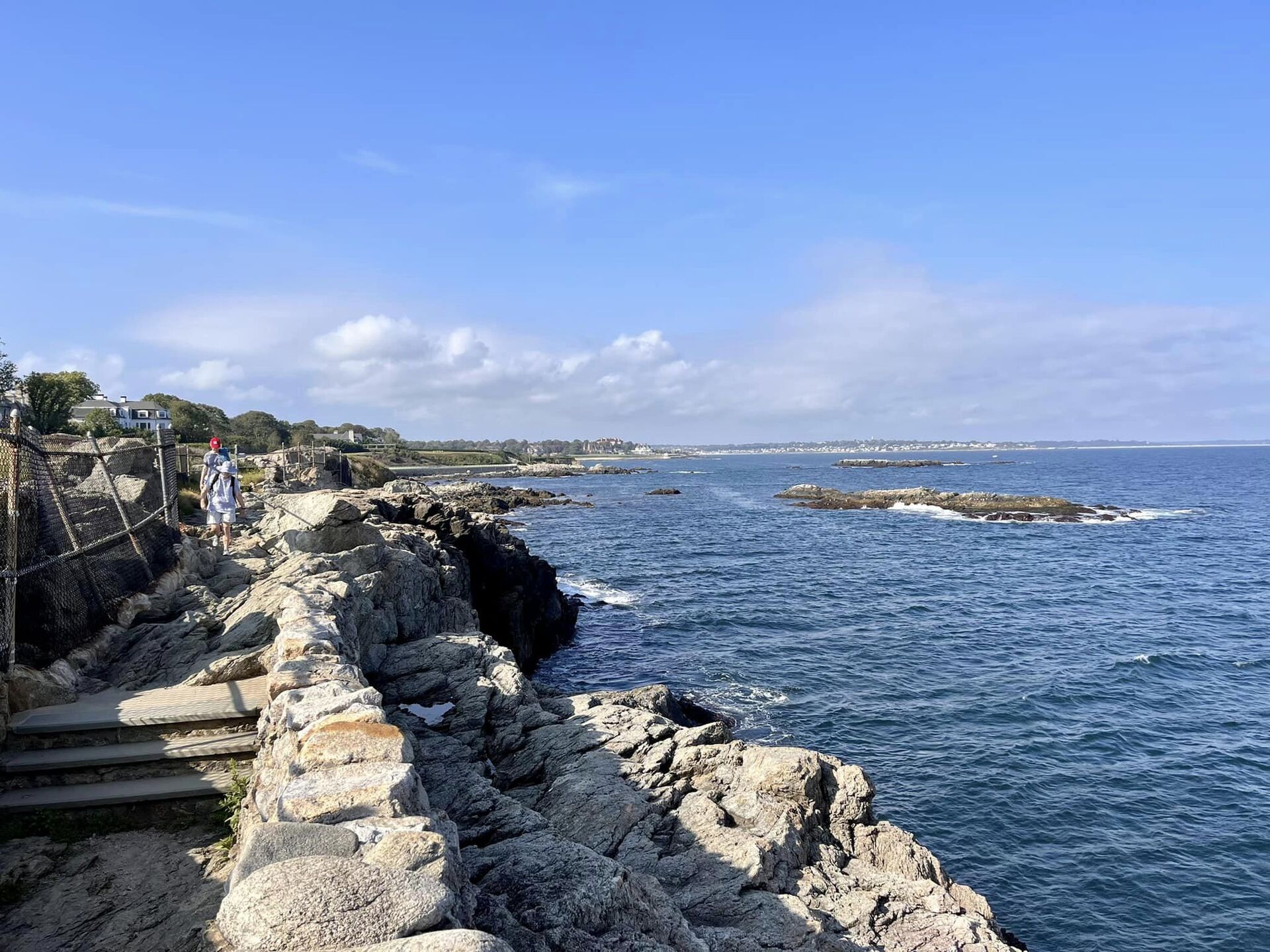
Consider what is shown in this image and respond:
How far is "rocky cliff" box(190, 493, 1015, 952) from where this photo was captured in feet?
13.3

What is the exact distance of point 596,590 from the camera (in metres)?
43.1

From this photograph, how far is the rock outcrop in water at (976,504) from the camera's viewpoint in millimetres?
73750

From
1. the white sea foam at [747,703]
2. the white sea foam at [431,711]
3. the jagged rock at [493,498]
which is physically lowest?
the white sea foam at [747,703]

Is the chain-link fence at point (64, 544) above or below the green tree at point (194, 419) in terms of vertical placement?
below

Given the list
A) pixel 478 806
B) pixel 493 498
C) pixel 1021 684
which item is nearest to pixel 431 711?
pixel 478 806

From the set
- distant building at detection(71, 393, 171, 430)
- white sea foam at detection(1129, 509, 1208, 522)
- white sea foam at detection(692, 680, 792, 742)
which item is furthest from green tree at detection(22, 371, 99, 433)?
white sea foam at detection(1129, 509, 1208, 522)

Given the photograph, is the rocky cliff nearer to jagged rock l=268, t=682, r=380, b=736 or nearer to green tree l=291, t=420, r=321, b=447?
jagged rock l=268, t=682, r=380, b=736

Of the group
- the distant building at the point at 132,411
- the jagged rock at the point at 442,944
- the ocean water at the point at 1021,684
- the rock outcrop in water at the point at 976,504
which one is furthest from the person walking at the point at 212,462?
the distant building at the point at 132,411

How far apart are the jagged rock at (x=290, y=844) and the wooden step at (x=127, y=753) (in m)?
4.34

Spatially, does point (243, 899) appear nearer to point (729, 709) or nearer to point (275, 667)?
Answer: point (275, 667)

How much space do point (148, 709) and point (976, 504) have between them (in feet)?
296

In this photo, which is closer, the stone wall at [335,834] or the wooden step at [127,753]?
the stone wall at [335,834]

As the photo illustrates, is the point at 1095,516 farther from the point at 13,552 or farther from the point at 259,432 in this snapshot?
the point at 259,432

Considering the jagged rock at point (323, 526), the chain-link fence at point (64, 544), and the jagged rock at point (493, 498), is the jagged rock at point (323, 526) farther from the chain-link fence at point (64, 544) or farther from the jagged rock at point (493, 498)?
the jagged rock at point (493, 498)
